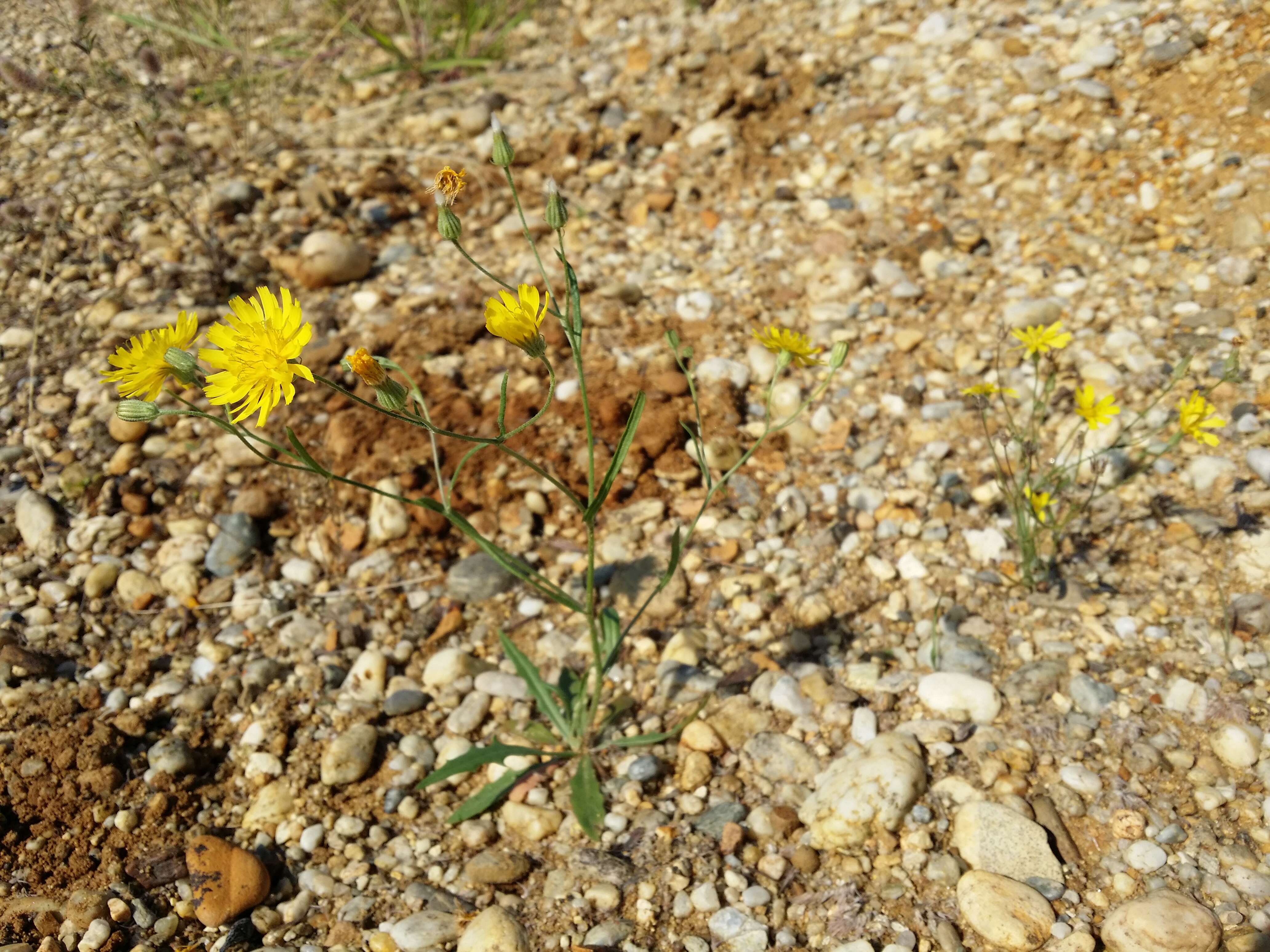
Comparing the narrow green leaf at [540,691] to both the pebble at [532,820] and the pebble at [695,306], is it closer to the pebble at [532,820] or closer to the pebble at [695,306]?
the pebble at [532,820]

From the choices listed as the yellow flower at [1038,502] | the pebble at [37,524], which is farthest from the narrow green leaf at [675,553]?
the pebble at [37,524]

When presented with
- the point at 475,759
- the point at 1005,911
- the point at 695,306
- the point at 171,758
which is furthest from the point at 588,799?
the point at 695,306

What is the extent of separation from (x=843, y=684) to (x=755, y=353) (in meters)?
1.26

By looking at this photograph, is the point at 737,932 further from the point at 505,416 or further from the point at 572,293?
the point at 572,293

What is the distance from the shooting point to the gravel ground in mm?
1972

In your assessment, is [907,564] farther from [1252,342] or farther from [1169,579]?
[1252,342]

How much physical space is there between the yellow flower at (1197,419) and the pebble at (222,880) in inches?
96.4

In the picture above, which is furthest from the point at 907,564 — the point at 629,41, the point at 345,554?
the point at 629,41

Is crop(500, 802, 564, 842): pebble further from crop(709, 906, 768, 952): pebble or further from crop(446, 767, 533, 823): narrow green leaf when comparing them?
crop(709, 906, 768, 952): pebble

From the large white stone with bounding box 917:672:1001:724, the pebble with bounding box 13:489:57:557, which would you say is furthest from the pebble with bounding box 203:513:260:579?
the large white stone with bounding box 917:672:1001:724

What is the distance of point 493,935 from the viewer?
186 centimetres

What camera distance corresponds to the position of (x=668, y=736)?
222cm

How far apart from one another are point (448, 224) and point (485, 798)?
1302 millimetres

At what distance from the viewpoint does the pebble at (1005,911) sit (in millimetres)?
1783
